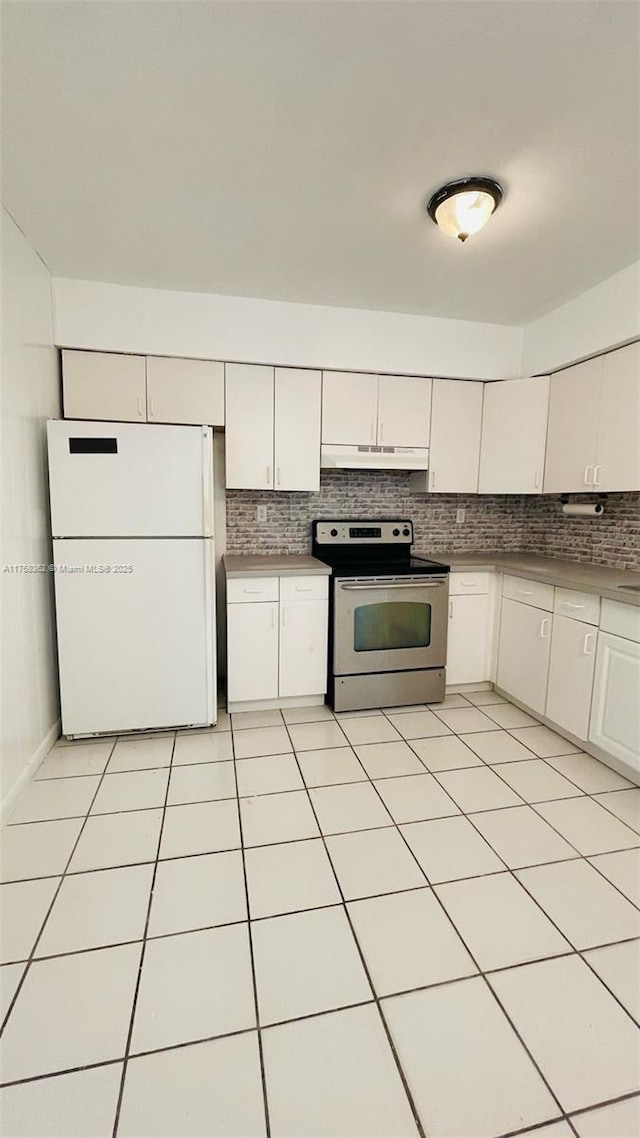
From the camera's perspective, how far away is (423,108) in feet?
4.58

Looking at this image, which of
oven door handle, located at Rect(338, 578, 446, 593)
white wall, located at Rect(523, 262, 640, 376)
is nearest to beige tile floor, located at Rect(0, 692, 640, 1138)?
oven door handle, located at Rect(338, 578, 446, 593)

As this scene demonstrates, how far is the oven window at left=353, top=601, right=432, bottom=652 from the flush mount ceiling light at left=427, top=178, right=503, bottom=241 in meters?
1.83

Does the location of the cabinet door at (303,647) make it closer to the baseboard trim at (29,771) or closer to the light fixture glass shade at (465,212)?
the baseboard trim at (29,771)

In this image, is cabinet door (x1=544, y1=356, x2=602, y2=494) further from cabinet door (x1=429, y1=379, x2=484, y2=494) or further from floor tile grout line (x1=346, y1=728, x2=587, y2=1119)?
floor tile grout line (x1=346, y1=728, x2=587, y2=1119)

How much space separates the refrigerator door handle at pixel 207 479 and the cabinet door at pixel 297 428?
1.90 ft

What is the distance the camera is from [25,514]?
2104 mm

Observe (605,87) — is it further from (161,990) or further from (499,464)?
(161,990)

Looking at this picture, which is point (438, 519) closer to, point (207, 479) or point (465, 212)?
point (207, 479)

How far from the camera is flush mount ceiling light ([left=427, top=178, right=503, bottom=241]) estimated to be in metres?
1.70

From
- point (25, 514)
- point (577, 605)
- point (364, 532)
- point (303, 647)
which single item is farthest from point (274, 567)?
point (577, 605)

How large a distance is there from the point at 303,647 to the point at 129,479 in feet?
4.37

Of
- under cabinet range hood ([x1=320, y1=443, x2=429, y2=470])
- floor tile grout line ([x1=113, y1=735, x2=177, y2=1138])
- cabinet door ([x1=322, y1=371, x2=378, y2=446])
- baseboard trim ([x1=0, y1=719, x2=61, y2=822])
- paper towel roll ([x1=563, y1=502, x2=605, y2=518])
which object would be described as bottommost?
floor tile grout line ([x1=113, y1=735, x2=177, y2=1138])

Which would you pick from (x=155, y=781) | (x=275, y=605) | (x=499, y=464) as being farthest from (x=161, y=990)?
(x=499, y=464)

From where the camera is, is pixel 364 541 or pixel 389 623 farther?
pixel 364 541
